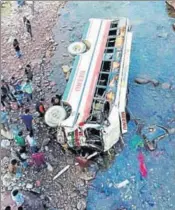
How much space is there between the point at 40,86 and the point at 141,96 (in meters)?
3.74

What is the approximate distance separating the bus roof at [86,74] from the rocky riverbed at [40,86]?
4.85ft

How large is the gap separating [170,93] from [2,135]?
597 cm

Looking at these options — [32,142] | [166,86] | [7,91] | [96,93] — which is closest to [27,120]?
[32,142]

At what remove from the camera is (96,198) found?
37.2 ft

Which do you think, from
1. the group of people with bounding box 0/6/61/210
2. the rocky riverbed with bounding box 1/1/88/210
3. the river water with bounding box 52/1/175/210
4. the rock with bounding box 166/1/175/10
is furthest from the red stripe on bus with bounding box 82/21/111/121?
the rock with bounding box 166/1/175/10

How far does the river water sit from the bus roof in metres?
1.79

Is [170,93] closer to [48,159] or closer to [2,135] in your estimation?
[48,159]

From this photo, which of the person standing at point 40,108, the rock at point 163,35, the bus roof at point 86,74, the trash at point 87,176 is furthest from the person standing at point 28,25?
the trash at point 87,176

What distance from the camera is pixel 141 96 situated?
14.3 m

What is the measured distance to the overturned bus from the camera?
1145cm

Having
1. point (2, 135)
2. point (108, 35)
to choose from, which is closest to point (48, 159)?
point (2, 135)

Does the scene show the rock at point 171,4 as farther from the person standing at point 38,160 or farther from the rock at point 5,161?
the rock at point 5,161

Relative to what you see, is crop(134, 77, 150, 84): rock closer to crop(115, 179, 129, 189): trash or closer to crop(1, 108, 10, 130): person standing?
crop(115, 179, 129, 189): trash

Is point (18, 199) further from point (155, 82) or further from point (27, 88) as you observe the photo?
point (155, 82)
